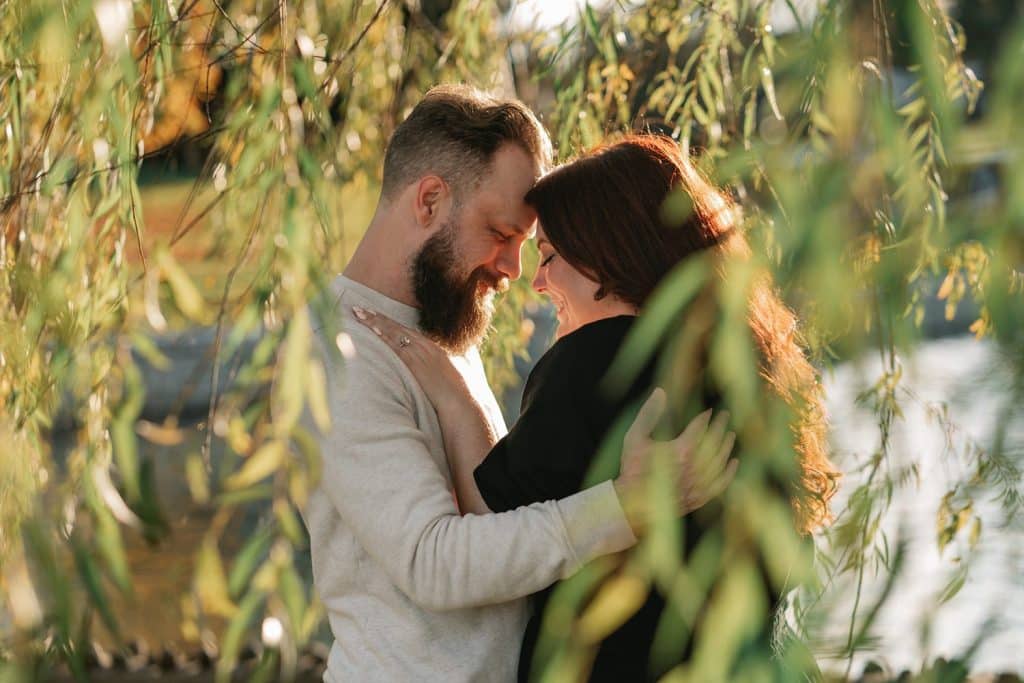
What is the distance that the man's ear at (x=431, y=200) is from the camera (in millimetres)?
1660

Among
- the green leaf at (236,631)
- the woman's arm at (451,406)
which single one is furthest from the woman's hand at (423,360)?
the green leaf at (236,631)

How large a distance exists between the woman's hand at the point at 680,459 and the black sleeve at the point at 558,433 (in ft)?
0.33

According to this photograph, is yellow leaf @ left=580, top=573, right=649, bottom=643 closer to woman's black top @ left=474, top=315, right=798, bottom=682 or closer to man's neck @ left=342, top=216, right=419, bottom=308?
woman's black top @ left=474, top=315, right=798, bottom=682

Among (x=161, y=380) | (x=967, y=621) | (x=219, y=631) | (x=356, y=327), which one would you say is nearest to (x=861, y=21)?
(x=356, y=327)

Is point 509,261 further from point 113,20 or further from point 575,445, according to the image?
point 113,20

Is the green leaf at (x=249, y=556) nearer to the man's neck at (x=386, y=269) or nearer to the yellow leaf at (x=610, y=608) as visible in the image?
the yellow leaf at (x=610, y=608)

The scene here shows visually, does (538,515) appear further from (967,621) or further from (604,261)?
(967,621)

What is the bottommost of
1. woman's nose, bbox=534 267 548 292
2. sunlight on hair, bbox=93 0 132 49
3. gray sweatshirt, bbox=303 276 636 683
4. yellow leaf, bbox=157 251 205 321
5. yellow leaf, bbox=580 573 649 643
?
gray sweatshirt, bbox=303 276 636 683

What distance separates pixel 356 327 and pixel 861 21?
655 mm

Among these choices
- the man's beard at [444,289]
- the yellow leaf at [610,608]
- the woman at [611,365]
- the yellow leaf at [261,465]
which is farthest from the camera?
the man's beard at [444,289]

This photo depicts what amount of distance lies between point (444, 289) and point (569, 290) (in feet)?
0.61

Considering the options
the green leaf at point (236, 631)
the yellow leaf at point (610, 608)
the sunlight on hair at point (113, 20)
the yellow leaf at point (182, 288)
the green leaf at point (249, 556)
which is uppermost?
the sunlight on hair at point (113, 20)

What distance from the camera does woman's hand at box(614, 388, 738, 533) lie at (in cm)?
132

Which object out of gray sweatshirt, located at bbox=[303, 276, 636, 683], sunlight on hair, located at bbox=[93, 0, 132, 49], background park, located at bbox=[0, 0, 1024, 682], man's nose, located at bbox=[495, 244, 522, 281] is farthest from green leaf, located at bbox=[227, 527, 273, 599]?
man's nose, located at bbox=[495, 244, 522, 281]
